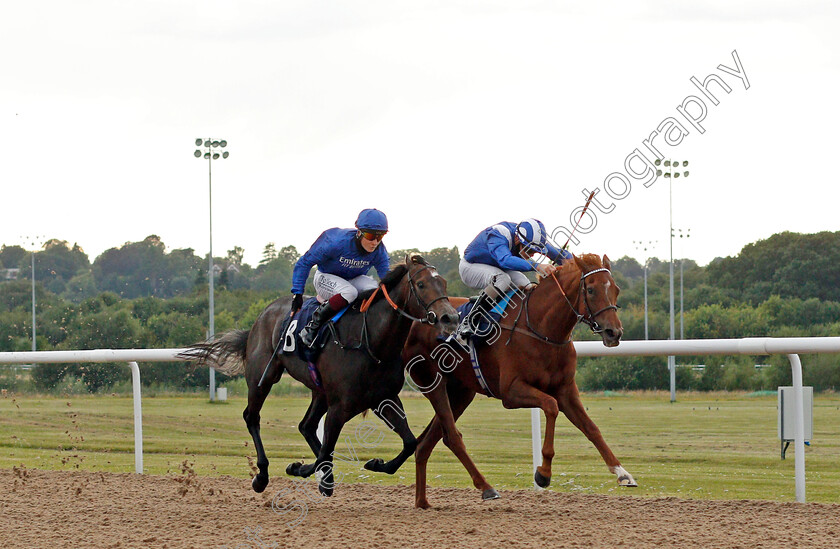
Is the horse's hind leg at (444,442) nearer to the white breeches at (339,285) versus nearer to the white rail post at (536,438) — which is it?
the white rail post at (536,438)

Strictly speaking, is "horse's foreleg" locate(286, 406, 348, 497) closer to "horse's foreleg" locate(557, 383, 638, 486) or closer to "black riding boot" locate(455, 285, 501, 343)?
"black riding boot" locate(455, 285, 501, 343)

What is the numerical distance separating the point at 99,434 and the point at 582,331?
67.7ft

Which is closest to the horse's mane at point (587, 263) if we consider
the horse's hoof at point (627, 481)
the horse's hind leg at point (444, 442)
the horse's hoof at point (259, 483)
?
the horse's hind leg at point (444, 442)

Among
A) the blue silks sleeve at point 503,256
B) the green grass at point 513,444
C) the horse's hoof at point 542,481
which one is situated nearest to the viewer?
the horse's hoof at point 542,481

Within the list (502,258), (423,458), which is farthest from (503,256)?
(423,458)

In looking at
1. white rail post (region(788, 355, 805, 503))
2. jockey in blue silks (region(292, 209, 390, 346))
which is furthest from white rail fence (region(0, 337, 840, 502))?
jockey in blue silks (region(292, 209, 390, 346))

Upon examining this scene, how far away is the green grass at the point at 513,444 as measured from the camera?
698 centimetres

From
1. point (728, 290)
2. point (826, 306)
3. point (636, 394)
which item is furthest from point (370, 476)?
point (728, 290)

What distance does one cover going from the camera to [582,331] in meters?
30.1

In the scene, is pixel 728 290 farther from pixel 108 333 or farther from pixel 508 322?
pixel 508 322

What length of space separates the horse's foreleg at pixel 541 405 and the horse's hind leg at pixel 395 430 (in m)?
0.63

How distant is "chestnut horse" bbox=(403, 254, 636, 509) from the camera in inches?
204

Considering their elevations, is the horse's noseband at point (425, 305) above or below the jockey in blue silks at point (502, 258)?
below

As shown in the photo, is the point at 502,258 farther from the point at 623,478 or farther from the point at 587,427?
the point at 623,478
